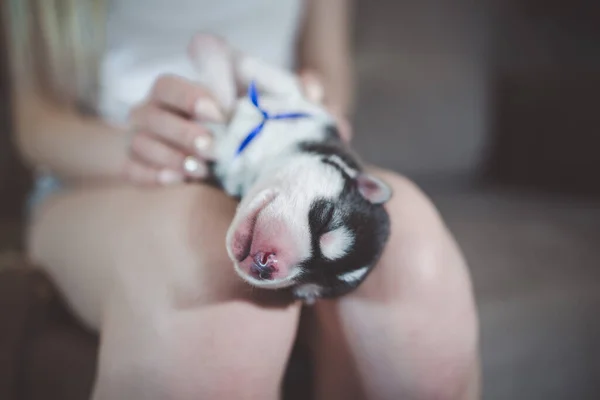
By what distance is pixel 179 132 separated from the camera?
0.51 m

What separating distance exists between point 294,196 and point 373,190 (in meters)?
0.08

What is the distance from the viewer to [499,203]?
3.33 ft

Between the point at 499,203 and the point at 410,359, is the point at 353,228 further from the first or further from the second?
the point at 499,203

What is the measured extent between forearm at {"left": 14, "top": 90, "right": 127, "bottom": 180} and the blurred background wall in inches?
10.8

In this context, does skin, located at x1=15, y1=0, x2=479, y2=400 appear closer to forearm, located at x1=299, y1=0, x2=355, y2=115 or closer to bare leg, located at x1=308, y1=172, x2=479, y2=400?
bare leg, located at x1=308, y1=172, x2=479, y2=400

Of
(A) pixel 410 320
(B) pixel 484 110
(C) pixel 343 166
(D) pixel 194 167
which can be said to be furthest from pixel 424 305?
(B) pixel 484 110

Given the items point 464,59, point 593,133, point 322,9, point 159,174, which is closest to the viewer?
point 159,174

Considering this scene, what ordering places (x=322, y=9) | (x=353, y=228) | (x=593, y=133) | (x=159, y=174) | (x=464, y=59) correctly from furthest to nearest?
1. (x=464, y=59)
2. (x=593, y=133)
3. (x=322, y=9)
4. (x=159, y=174)
5. (x=353, y=228)

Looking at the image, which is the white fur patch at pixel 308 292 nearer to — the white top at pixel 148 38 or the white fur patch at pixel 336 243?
Result: the white fur patch at pixel 336 243

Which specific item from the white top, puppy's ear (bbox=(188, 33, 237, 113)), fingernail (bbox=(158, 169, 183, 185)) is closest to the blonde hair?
the white top

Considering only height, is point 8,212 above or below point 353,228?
below

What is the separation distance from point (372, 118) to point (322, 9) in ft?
0.96

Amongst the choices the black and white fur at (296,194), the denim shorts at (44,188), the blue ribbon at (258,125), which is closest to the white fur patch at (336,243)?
the black and white fur at (296,194)

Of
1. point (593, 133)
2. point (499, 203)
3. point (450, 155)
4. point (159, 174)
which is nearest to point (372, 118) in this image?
point (450, 155)
